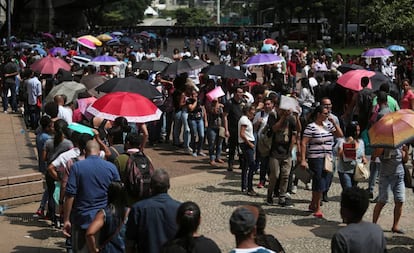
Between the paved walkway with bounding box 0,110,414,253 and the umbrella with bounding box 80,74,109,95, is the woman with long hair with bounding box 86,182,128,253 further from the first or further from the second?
the umbrella with bounding box 80,74,109,95

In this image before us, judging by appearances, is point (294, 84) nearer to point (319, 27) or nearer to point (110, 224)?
point (110, 224)

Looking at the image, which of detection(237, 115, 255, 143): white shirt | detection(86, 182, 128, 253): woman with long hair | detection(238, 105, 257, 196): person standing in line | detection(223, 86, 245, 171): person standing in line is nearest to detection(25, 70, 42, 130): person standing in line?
detection(223, 86, 245, 171): person standing in line

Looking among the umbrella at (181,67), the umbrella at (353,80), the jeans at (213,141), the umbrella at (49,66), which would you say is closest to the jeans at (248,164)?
the jeans at (213,141)

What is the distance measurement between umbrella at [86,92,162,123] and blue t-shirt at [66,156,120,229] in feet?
8.97

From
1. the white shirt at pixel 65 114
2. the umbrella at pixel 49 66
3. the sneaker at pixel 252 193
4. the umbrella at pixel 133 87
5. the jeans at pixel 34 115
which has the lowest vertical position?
the sneaker at pixel 252 193

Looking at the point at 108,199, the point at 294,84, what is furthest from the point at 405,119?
the point at 294,84

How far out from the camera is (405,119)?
8.29 meters

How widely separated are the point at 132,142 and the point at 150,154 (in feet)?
25.7

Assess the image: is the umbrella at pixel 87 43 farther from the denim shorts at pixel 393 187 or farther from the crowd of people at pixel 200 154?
the denim shorts at pixel 393 187

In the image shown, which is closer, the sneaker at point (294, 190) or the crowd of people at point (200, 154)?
the crowd of people at point (200, 154)

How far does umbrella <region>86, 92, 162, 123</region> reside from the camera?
386 inches

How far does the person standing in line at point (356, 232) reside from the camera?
5.35 meters

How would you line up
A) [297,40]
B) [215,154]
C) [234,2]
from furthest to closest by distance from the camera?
[234,2] → [297,40] → [215,154]

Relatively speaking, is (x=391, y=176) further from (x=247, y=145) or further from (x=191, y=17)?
(x=191, y=17)
